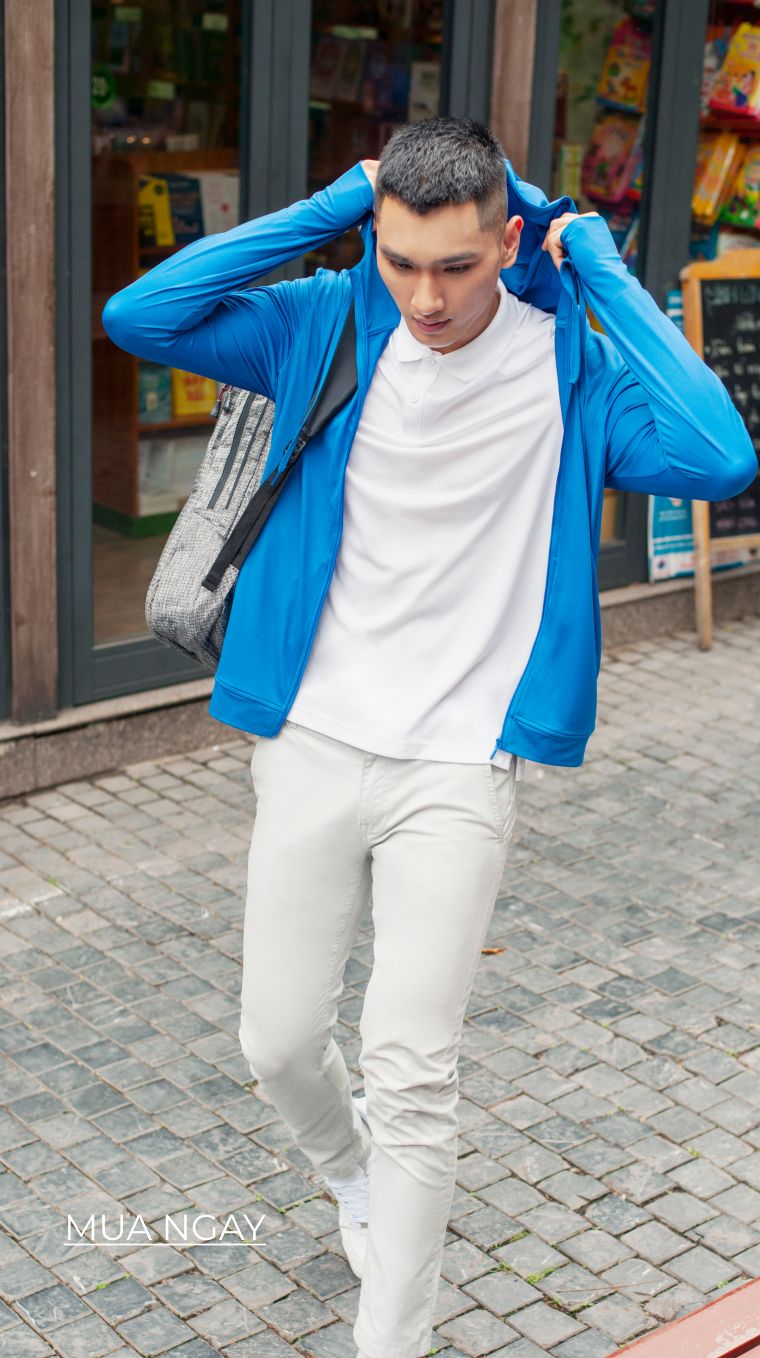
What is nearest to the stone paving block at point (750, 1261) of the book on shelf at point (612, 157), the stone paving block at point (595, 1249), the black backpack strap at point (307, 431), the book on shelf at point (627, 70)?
the stone paving block at point (595, 1249)

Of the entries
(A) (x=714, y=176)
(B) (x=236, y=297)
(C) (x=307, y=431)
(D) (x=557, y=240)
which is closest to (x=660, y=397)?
(D) (x=557, y=240)

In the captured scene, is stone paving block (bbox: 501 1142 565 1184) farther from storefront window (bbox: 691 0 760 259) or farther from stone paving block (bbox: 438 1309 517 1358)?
storefront window (bbox: 691 0 760 259)

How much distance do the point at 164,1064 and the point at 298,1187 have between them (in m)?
0.60

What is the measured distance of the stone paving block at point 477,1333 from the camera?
10.2ft

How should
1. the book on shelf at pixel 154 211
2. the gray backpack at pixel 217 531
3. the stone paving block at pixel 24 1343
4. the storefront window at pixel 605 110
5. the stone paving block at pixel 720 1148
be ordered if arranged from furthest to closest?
1. the storefront window at pixel 605 110
2. the book on shelf at pixel 154 211
3. the stone paving block at pixel 720 1148
4. the stone paving block at pixel 24 1343
5. the gray backpack at pixel 217 531

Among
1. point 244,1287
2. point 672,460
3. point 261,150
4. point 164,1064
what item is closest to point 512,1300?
point 244,1287

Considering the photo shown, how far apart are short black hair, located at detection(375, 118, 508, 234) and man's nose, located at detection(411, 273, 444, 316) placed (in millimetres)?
100

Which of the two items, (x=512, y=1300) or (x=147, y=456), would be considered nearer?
(x=512, y=1300)

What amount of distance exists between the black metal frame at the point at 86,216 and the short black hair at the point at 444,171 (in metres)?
3.11

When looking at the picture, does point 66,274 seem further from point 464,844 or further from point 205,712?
point 464,844

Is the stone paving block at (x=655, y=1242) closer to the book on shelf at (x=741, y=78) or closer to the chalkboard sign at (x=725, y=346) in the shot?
the chalkboard sign at (x=725, y=346)

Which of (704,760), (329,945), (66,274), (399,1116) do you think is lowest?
(704,760)

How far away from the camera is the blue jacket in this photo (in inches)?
101

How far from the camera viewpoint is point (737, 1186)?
3.63 m
